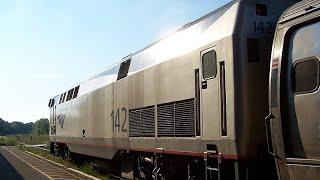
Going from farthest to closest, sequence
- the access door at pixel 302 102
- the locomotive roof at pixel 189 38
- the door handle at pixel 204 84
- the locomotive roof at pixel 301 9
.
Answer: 1. the door handle at pixel 204 84
2. the locomotive roof at pixel 189 38
3. the locomotive roof at pixel 301 9
4. the access door at pixel 302 102

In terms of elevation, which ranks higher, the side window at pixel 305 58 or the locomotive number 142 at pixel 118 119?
the side window at pixel 305 58

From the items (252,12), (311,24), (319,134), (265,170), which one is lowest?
(265,170)

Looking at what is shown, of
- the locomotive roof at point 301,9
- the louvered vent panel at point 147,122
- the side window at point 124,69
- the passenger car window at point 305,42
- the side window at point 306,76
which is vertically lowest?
the louvered vent panel at point 147,122

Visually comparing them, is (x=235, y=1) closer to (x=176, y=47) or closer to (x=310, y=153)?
(x=176, y=47)

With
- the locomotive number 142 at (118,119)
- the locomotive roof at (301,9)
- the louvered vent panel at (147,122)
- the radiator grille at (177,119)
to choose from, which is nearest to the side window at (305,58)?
the locomotive roof at (301,9)

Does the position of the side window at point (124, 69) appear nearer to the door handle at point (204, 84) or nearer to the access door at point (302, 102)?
the door handle at point (204, 84)

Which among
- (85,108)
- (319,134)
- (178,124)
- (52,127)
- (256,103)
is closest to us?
(319,134)

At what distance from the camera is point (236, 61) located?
7055 millimetres

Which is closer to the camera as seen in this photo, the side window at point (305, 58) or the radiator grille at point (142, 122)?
the side window at point (305, 58)

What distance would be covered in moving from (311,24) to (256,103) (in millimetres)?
1550

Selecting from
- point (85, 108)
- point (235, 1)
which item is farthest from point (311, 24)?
point (85, 108)

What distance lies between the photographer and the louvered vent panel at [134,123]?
464 inches

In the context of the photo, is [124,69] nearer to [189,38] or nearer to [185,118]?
[189,38]

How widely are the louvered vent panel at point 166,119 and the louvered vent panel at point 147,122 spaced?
1.46ft
